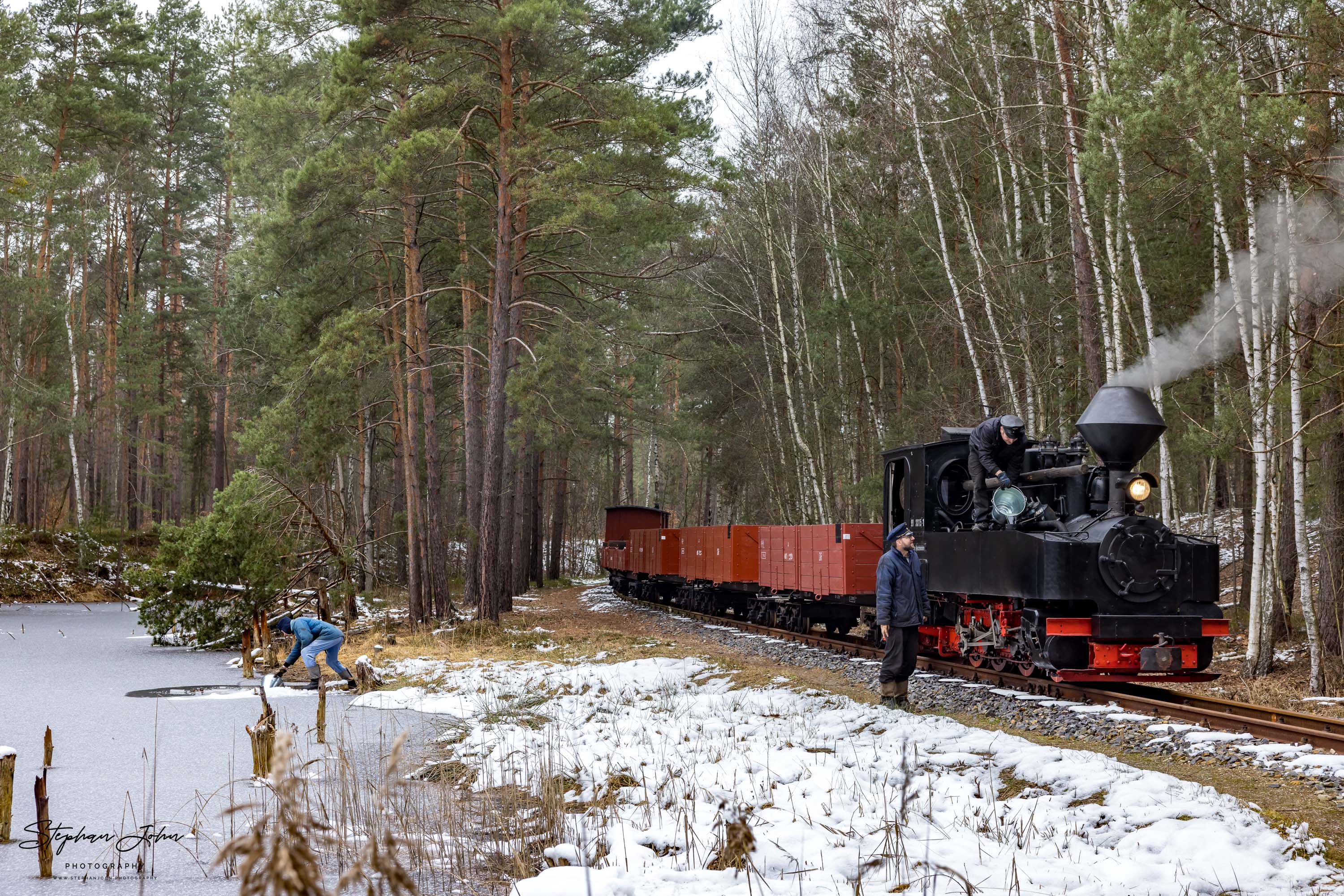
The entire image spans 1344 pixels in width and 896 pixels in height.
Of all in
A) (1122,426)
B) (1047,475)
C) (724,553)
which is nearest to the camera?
(1122,426)

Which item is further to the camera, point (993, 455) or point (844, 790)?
point (993, 455)

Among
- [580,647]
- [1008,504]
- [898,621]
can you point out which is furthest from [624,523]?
[898,621]

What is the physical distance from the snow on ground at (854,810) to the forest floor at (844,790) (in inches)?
0.7

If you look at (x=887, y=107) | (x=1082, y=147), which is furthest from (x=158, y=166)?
(x=1082, y=147)

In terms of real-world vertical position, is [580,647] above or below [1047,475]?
below

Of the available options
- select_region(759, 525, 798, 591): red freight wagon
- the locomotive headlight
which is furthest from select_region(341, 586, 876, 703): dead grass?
the locomotive headlight

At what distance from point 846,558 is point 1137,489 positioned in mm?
5939

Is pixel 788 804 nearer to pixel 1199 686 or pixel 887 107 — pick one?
pixel 1199 686

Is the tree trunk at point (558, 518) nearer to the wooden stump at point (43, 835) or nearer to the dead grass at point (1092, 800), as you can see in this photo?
the dead grass at point (1092, 800)

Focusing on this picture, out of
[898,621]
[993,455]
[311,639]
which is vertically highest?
[993,455]

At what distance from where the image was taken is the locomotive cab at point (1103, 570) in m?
10.1

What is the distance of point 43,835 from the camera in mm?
5812

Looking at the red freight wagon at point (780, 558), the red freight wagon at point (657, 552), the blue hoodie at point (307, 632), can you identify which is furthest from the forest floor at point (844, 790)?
the red freight wagon at point (657, 552)

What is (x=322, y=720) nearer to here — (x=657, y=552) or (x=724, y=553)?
(x=724, y=553)
